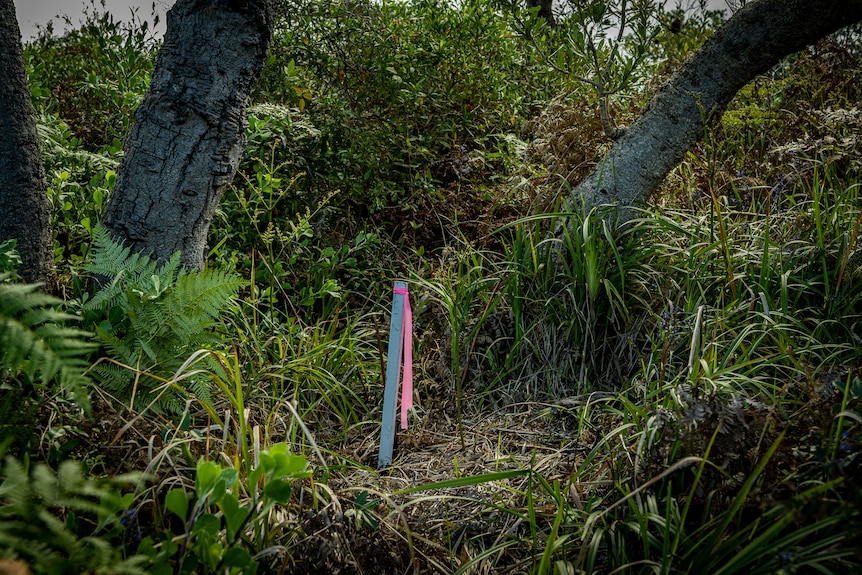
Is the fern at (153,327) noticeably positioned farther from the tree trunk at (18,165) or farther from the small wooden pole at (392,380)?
the small wooden pole at (392,380)

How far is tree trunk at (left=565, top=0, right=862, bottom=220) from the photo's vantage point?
3098 mm

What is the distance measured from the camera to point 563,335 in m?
2.91

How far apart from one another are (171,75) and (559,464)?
7.34 feet

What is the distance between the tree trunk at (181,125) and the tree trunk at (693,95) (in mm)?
1715

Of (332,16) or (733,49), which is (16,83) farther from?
(733,49)

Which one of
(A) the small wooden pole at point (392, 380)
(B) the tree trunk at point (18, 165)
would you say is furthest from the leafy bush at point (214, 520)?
(B) the tree trunk at point (18, 165)

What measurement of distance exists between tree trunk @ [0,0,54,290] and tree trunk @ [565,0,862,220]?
2.36m

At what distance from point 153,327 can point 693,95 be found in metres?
2.76

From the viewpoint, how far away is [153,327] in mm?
2107

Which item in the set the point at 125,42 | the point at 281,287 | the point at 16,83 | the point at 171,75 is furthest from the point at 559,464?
the point at 125,42

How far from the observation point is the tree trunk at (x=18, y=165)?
241 centimetres

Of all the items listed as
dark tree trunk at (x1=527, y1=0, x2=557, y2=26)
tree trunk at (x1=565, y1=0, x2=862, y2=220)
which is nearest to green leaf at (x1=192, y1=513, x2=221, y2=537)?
tree trunk at (x1=565, y1=0, x2=862, y2=220)

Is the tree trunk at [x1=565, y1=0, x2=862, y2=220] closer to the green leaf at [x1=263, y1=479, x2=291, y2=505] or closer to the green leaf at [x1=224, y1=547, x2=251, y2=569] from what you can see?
the green leaf at [x1=263, y1=479, x2=291, y2=505]

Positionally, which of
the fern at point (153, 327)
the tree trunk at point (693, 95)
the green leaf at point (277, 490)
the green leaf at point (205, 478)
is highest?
the tree trunk at point (693, 95)
